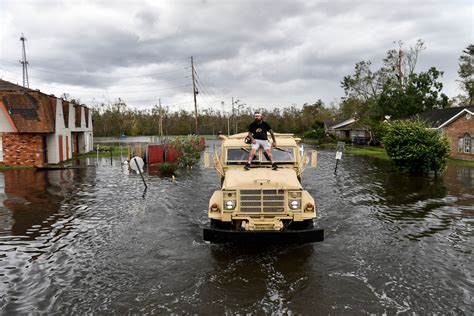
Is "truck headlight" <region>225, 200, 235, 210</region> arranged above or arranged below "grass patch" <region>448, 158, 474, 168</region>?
above

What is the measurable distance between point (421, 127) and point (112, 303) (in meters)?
22.2

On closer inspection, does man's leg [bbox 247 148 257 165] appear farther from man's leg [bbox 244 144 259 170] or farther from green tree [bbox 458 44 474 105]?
green tree [bbox 458 44 474 105]

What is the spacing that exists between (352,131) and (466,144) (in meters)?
34.1

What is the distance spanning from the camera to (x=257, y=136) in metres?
10.2

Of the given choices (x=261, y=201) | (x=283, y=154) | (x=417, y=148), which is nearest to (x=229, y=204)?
(x=261, y=201)

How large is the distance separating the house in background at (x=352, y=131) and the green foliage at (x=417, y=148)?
3042 centimetres

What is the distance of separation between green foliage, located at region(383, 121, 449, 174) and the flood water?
6.43 m

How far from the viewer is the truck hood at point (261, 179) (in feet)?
28.1

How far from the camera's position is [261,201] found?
854 cm

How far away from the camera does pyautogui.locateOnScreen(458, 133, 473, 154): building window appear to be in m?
31.1

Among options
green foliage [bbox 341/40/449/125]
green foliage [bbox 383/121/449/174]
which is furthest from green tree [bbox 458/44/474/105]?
green foliage [bbox 383/121/449/174]

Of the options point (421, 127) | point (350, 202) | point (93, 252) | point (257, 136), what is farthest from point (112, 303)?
point (421, 127)

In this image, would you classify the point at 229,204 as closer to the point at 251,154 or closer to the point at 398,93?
the point at 251,154

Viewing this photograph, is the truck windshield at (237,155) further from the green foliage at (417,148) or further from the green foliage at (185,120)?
the green foliage at (185,120)
